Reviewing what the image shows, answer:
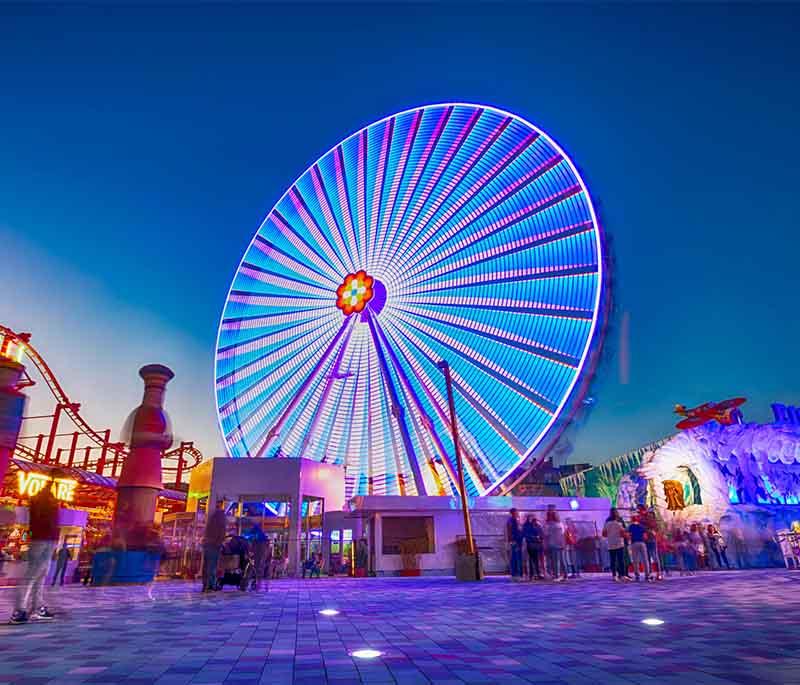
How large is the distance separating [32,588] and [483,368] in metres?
18.3

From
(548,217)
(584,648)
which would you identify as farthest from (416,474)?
(584,648)

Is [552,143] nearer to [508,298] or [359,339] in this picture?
[508,298]

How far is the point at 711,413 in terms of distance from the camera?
33156 mm

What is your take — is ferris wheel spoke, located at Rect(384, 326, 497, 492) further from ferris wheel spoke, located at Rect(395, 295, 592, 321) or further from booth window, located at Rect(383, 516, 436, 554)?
booth window, located at Rect(383, 516, 436, 554)

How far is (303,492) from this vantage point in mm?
27094

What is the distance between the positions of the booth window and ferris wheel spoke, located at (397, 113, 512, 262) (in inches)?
508

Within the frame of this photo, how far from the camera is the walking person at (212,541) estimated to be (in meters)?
10.5

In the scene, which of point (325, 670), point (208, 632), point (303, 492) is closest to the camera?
point (325, 670)

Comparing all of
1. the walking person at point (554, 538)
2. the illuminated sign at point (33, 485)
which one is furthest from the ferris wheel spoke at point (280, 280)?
the walking person at point (554, 538)

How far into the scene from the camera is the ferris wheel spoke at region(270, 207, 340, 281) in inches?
1303

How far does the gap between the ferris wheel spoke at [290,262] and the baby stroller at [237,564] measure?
22.0 meters

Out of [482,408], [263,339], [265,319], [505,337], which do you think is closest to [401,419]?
[482,408]

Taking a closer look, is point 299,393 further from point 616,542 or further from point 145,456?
point 616,542

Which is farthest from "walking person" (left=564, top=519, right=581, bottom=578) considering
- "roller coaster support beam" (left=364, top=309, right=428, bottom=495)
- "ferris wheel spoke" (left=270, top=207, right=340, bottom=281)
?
"ferris wheel spoke" (left=270, top=207, right=340, bottom=281)
